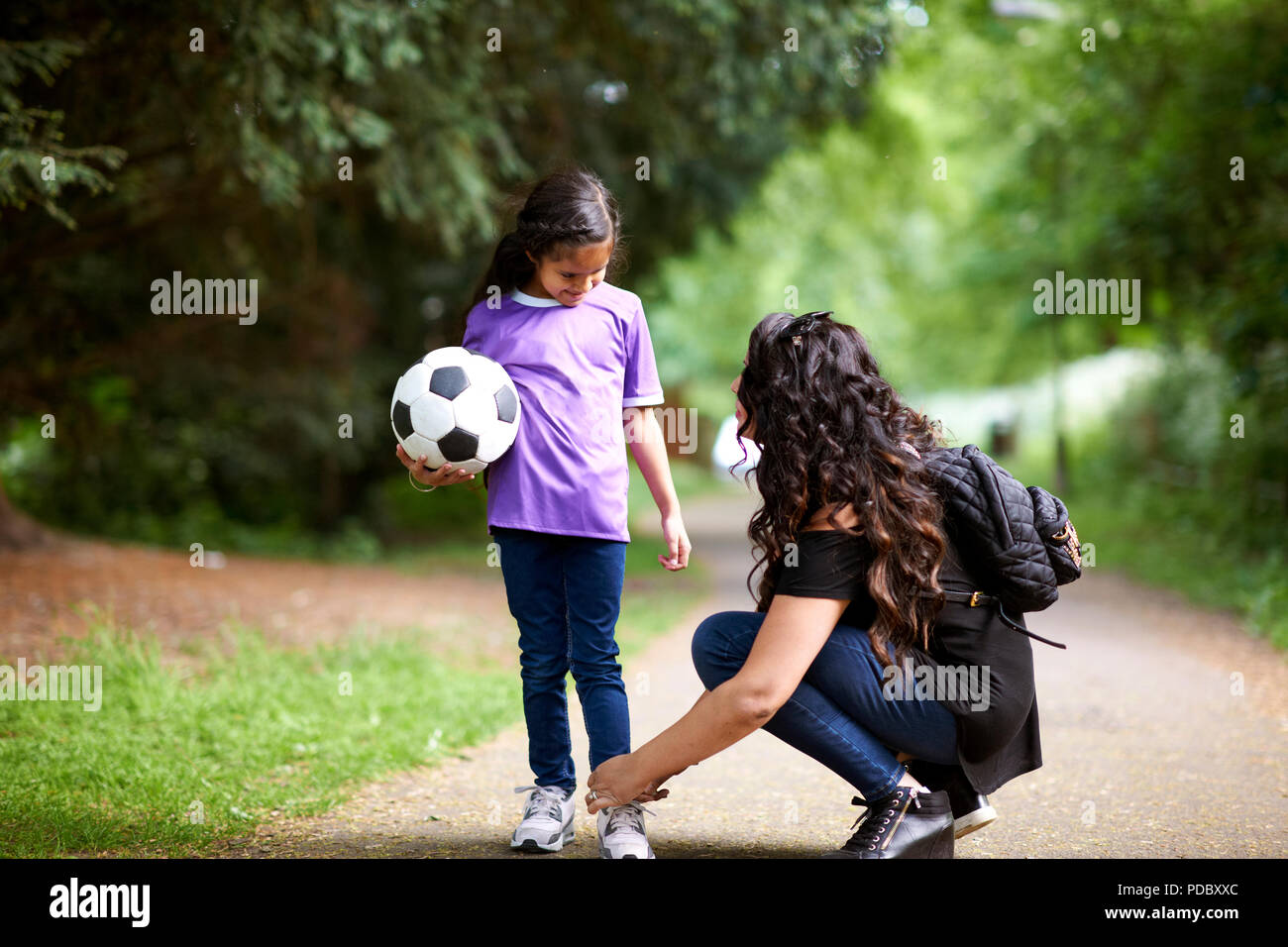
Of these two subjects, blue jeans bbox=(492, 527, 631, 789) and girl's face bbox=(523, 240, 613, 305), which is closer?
girl's face bbox=(523, 240, 613, 305)

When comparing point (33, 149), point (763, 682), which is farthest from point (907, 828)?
point (33, 149)

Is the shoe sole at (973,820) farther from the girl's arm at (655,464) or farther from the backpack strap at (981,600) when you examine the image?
the girl's arm at (655,464)

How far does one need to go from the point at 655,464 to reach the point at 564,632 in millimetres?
590

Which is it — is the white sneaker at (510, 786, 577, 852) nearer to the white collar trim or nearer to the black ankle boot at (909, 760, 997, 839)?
the black ankle boot at (909, 760, 997, 839)

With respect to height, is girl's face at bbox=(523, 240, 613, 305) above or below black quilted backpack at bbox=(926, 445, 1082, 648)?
above

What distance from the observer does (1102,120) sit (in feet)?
46.4

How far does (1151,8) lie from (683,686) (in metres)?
9.37

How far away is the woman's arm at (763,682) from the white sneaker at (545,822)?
0.68 metres

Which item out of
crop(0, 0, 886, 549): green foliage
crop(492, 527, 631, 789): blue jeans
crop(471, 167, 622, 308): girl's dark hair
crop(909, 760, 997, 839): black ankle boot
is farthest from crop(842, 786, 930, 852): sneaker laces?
crop(0, 0, 886, 549): green foliage

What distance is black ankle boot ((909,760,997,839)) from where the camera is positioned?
3.19m

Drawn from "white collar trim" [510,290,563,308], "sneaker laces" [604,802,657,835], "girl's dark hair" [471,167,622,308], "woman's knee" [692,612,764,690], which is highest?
"girl's dark hair" [471,167,622,308]
